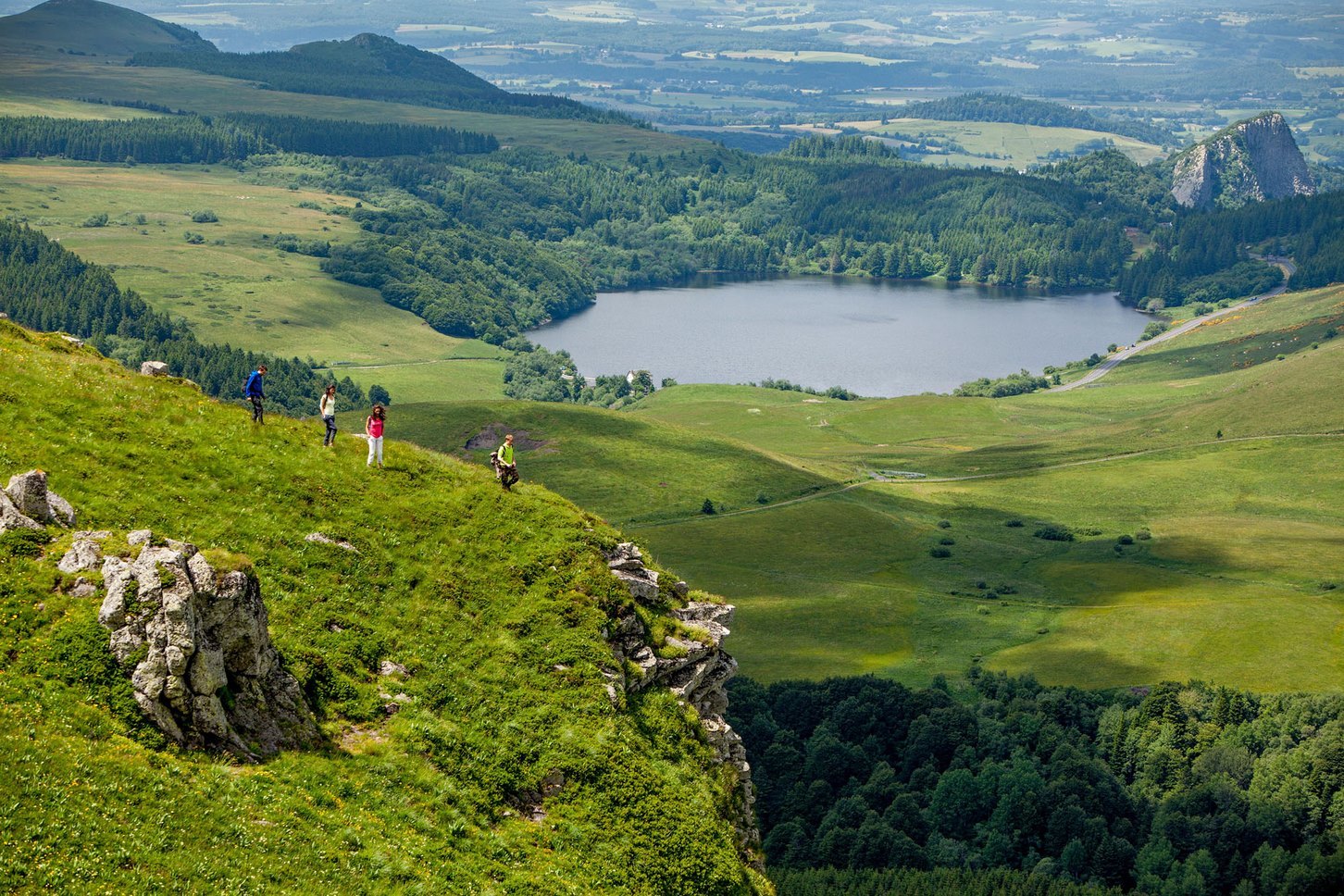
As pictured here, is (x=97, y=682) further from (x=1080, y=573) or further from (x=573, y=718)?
(x=1080, y=573)

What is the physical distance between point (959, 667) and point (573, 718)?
363 ft

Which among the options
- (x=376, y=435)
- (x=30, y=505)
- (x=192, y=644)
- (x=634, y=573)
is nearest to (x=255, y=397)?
(x=376, y=435)

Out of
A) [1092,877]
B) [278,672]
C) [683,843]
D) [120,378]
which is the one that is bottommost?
[1092,877]

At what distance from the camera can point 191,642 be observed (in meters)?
39.5

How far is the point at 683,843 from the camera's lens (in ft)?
164

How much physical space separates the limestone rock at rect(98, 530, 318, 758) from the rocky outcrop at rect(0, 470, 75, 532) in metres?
3.52

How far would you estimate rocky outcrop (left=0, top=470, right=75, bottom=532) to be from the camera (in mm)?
43156

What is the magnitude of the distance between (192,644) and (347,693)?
894 cm

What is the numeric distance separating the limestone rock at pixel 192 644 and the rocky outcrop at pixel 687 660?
14.4 meters

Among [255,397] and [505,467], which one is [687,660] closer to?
[505,467]

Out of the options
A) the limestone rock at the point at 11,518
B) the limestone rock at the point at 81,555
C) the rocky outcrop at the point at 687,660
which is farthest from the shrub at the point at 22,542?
the rocky outcrop at the point at 687,660

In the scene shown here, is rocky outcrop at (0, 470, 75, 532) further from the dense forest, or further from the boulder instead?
the dense forest

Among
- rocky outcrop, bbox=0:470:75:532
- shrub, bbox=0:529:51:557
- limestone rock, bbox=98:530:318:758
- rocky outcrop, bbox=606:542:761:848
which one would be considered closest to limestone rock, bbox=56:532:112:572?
limestone rock, bbox=98:530:318:758

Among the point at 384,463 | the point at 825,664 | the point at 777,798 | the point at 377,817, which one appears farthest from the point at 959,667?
the point at 377,817
